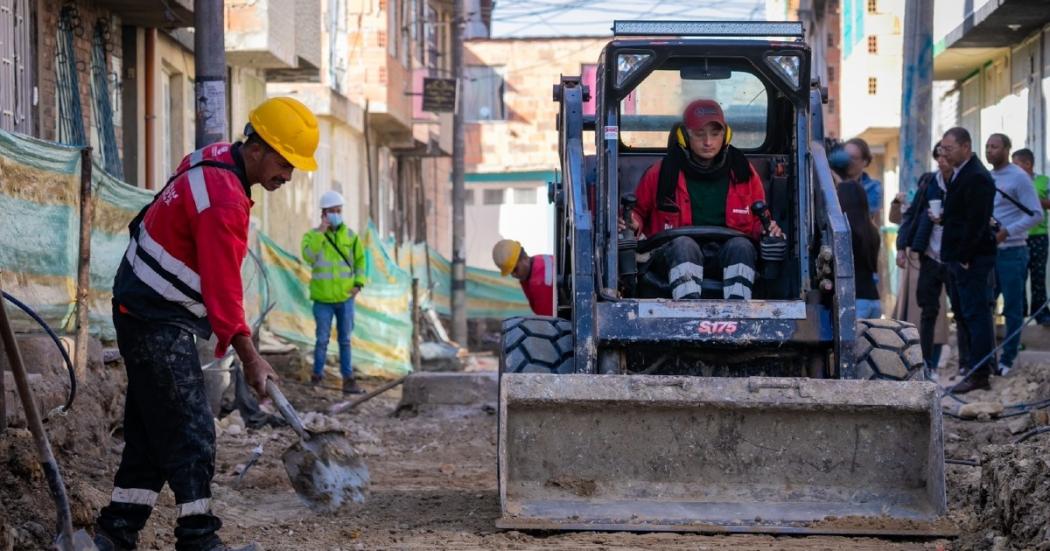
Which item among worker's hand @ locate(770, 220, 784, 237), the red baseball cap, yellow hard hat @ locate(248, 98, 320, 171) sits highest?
the red baseball cap

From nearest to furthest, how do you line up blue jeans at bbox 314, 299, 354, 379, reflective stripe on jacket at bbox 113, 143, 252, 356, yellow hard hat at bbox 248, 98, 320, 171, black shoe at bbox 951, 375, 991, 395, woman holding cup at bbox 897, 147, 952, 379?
reflective stripe on jacket at bbox 113, 143, 252, 356
yellow hard hat at bbox 248, 98, 320, 171
black shoe at bbox 951, 375, 991, 395
woman holding cup at bbox 897, 147, 952, 379
blue jeans at bbox 314, 299, 354, 379

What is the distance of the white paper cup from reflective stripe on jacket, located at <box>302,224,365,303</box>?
241 inches

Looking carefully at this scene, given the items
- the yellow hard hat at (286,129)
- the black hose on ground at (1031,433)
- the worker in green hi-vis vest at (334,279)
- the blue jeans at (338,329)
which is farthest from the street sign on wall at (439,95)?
the yellow hard hat at (286,129)

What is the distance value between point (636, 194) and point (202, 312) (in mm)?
3096

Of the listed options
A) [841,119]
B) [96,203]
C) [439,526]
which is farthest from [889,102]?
[439,526]

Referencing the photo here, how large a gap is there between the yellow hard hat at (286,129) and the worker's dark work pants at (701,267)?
236cm

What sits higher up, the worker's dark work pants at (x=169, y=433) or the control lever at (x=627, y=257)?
the control lever at (x=627, y=257)

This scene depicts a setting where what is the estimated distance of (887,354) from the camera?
8.00 meters

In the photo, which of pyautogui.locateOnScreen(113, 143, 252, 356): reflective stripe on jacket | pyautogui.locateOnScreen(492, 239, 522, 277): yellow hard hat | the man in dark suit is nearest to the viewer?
pyautogui.locateOnScreen(113, 143, 252, 356): reflective stripe on jacket

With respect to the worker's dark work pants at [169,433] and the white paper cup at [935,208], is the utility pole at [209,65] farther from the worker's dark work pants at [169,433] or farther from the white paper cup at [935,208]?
the white paper cup at [935,208]

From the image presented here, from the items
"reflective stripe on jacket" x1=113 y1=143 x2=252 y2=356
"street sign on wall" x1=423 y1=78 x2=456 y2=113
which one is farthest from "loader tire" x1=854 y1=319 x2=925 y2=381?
"street sign on wall" x1=423 y1=78 x2=456 y2=113

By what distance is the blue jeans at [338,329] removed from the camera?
53.5 feet

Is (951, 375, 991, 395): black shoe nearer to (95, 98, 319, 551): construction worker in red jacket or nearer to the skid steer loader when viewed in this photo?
the skid steer loader

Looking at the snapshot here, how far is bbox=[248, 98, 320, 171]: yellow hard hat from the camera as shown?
6.36 metres
